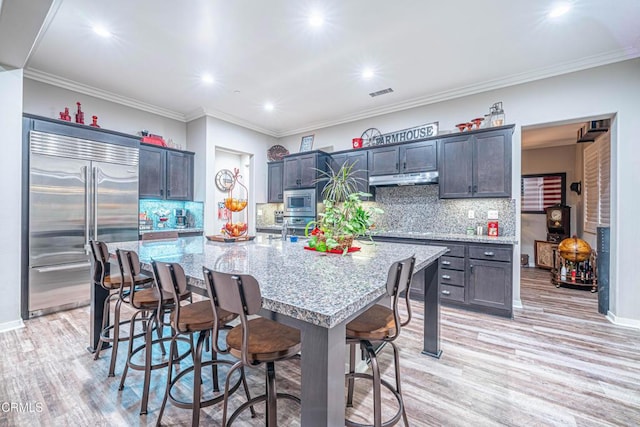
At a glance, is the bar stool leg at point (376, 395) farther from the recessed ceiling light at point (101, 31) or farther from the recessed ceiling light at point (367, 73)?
the recessed ceiling light at point (101, 31)

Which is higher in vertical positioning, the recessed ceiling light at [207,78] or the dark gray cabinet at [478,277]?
the recessed ceiling light at [207,78]

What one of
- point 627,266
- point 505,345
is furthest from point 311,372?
point 627,266

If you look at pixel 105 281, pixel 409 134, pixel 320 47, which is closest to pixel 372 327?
pixel 105 281

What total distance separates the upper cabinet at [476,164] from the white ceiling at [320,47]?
0.77 meters

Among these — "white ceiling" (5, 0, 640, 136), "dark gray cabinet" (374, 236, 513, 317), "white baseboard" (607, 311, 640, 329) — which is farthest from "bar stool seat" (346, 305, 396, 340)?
"white baseboard" (607, 311, 640, 329)

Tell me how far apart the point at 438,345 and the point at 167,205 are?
184 inches

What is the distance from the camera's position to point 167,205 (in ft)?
16.1

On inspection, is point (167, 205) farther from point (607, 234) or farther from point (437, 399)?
point (607, 234)

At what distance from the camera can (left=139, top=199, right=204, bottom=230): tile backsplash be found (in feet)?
15.1

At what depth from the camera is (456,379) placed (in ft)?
6.61

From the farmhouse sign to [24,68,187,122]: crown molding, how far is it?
362 centimetres

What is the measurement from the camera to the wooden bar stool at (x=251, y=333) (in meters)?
1.01

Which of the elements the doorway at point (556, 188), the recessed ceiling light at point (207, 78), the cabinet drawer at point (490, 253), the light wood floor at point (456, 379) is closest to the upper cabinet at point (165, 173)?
the recessed ceiling light at point (207, 78)

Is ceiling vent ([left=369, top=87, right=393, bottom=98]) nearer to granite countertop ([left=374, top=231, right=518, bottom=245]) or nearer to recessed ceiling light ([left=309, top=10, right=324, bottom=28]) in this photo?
recessed ceiling light ([left=309, top=10, right=324, bottom=28])
